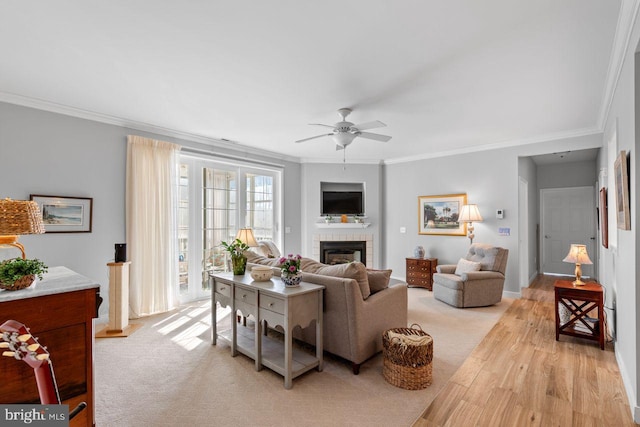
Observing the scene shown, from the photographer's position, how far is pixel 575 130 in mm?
4656

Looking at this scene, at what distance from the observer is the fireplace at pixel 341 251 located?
669 cm

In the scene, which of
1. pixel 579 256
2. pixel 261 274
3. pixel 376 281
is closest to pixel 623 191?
pixel 579 256

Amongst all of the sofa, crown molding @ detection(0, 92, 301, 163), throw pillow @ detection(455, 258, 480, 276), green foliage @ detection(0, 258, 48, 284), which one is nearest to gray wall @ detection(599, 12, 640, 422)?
the sofa

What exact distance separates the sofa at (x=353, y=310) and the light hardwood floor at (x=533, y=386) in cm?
71

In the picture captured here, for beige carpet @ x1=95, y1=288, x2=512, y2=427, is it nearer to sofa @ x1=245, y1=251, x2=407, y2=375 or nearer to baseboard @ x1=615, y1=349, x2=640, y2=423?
sofa @ x1=245, y1=251, x2=407, y2=375

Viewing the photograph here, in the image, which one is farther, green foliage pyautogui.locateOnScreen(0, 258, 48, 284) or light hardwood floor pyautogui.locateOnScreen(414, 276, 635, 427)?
light hardwood floor pyautogui.locateOnScreen(414, 276, 635, 427)

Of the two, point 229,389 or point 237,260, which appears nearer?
point 229,389

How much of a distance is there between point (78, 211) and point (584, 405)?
5.35 metres

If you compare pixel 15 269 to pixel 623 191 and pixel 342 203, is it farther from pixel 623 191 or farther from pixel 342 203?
pixel 342 203

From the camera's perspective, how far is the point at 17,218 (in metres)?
1.64

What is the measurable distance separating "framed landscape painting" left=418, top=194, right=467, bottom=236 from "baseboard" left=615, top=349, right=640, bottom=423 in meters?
3.20

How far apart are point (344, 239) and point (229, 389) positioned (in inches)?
178

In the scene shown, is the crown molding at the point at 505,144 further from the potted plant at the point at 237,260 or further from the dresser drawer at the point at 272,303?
the dresser drawer at the point at 272,303

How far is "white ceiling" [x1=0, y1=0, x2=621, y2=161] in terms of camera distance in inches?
80.0
